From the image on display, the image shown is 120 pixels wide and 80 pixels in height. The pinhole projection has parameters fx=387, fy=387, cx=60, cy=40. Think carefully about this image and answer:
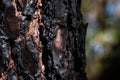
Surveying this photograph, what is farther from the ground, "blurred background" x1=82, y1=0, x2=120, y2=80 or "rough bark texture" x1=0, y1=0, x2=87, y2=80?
"rough bark texture" x1=0, y1=0, x2=87, y2=80

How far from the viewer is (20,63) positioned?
130cm

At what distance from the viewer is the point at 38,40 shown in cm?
133

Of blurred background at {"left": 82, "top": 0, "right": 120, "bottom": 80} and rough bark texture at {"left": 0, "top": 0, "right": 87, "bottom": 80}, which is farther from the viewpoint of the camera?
blurred background at {"left": 82, "top": 0, "right": 120, "bottom": 80}

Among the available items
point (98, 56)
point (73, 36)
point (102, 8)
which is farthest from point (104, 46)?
point (73, 36)

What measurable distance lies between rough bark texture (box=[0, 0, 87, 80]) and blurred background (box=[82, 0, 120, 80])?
3.39 m

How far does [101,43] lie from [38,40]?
3.62 metres

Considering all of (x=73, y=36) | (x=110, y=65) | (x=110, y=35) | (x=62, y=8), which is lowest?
(x=110, y=65)

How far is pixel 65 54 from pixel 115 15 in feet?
13.2

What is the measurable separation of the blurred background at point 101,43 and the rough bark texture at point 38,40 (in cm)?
339

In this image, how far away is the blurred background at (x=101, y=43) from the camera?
4840 millimetres

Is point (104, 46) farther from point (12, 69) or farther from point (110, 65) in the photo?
point (12, 69)

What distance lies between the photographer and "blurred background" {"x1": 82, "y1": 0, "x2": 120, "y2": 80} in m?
4.84

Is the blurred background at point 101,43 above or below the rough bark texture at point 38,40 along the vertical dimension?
below

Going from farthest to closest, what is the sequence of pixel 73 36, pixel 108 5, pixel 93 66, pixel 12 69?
pixel 108 5, pixel 93 66, pixel 73 36, pixel 12 69
